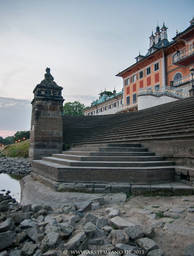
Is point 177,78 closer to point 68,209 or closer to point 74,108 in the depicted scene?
point 68,209

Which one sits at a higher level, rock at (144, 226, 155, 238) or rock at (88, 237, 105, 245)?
rock at (144, 226, 155, 238)

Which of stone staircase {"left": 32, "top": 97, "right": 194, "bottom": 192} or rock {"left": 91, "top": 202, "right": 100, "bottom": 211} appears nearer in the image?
rock {"left": 91, "top": 202, "right": 100, "bottom": 211}

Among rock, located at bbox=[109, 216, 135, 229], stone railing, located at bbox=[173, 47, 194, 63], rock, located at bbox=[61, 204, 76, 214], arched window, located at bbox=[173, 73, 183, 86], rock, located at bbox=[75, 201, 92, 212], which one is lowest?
rock, located at bbox=[61, 204, 76, 214]

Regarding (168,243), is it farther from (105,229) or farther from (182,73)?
(182,73)

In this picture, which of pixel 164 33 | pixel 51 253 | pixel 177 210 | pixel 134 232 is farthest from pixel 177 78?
pixel 51 253

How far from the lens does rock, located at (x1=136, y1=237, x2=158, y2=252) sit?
6.76 ft

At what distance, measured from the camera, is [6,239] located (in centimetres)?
238

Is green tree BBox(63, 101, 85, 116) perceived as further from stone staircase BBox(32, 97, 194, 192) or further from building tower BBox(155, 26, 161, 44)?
stone staircase BBox(32, 97, 194, 192)

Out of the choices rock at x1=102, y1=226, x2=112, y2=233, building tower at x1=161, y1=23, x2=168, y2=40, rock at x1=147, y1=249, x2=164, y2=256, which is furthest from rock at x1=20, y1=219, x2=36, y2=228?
building tower at x1=161, y1=23, x2=168, y2=40

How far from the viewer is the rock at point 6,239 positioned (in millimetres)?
2328

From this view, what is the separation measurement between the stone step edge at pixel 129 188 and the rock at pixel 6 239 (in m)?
2.18

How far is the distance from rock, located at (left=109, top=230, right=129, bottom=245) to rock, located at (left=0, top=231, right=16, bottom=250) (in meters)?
1.32

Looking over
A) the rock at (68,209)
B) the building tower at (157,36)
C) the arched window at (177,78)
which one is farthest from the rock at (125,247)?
the building tower at (157,36)

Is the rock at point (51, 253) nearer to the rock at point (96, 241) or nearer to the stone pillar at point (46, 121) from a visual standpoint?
the rock at point (96, 241)
